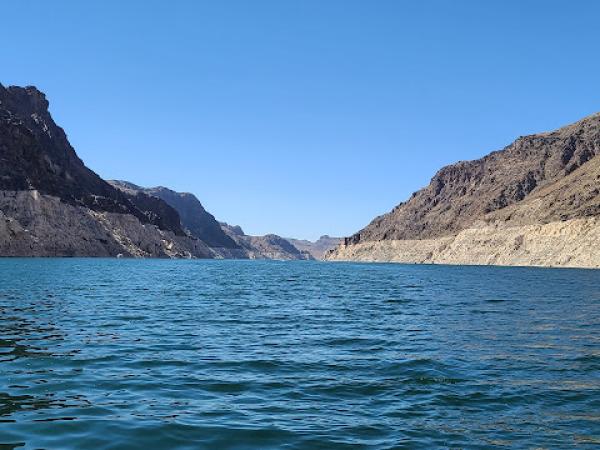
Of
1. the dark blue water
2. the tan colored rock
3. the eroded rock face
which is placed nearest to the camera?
the dark blue water

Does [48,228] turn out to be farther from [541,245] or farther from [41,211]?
[541,245]

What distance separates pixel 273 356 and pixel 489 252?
578 ft

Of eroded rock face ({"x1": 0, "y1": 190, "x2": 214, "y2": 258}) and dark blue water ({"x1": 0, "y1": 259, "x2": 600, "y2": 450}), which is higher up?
eroded rock face ({"x1": 0, "y1": 190, "x2": 214, "y2": 258})

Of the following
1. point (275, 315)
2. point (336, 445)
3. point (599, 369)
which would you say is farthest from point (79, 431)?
point (275, 315)

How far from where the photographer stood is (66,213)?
16862 centimetres

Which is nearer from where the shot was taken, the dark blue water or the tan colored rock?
the dark blue water

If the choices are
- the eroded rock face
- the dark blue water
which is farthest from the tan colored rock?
the eroded rock face

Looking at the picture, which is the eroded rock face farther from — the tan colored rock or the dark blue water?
the dark blue water

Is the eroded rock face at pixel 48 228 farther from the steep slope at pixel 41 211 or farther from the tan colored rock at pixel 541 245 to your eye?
the tan colored rock at pixel 541 245

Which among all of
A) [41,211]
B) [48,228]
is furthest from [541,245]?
[41,211]

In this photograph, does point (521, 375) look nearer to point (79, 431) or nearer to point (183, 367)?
point (183, 367)

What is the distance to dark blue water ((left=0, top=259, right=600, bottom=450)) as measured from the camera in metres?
10.3

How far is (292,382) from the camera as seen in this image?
14648 millimetres

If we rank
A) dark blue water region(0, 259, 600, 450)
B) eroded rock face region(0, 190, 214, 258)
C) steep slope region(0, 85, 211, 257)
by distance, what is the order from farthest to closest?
1. steep slope region(0, 85, 211, 257)
2. eroded rock face region(0, 190, 214, 258)
3. dark blue water region(0, 259, 600, 450)
